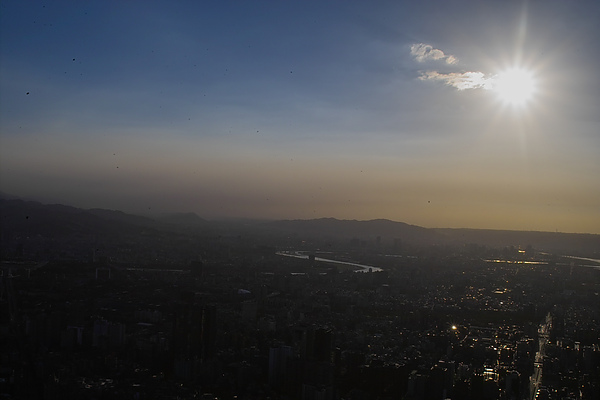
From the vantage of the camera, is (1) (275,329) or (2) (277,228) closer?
(1) (275,329)

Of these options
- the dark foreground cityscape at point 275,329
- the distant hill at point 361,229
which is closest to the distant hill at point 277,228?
the distant hill at point 361,229

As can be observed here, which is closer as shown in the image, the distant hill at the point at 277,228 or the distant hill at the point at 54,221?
the distant hill at the point at 54,221

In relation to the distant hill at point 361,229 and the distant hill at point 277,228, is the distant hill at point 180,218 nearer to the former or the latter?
the distant hill at point 277,228

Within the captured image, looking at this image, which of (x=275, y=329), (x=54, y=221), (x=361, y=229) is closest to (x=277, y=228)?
(x=361, y=229)

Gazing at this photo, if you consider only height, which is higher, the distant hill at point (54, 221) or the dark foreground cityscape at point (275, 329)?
the distant hill at point (54, 221)

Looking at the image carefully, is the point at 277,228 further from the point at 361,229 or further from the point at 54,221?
the point at 54,221

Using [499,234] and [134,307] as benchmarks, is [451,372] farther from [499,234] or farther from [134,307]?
[499,234]

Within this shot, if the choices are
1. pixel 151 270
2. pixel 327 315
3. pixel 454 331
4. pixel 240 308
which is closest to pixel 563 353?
pixel 454 331

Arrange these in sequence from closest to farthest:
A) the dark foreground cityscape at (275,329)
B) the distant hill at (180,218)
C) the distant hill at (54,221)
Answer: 1. the dark foreground cityscape at (275,329)
2. the distant hill at (54,221)
3. the distant hill at (180,218)

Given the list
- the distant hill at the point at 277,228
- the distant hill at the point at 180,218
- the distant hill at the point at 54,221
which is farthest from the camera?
the distant hill at the point at 180,218
